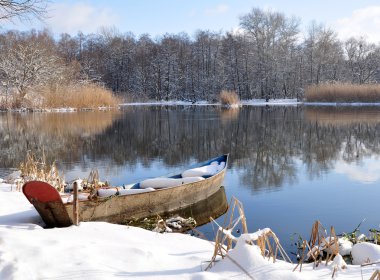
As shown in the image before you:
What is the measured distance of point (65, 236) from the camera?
467 cm

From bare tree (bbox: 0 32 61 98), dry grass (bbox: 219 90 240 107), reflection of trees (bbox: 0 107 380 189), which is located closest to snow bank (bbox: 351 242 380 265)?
reflection of trees (bbox: 0 107 380 189)

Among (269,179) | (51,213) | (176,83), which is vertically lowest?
(269,179)

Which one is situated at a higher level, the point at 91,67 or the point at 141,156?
the point at 91,67

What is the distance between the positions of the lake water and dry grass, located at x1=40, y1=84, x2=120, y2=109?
10.7m

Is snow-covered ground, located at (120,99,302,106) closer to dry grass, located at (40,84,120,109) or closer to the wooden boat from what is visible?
dry grass, located at (40,84,120,109)

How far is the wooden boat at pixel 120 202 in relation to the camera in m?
5.11

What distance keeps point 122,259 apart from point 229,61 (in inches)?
1926

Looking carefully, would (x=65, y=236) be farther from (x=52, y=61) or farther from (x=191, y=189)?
(x=52, y=61)

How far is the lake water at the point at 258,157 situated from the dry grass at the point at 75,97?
10.7 meters

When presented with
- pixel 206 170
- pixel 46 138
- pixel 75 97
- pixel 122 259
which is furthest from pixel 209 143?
pixel 75 97

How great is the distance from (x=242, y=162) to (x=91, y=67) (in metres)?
45.7

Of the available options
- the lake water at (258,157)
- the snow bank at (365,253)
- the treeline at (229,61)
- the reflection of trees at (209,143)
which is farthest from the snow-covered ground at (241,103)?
the snow bank at (365,253)

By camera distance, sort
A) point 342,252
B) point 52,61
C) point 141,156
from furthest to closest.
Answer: point 52,61
point 141,156
point 342,252

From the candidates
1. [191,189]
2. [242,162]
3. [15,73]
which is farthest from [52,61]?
[191,189]
